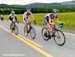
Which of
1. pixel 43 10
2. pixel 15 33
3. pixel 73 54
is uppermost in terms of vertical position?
pixel 73 54

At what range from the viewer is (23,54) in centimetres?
1431

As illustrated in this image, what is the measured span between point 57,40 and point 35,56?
4.64 metres

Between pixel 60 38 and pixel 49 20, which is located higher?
pixel 49 20

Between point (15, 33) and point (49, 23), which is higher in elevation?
point (49, 23)

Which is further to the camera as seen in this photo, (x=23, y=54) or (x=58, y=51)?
(x=58, y=51)

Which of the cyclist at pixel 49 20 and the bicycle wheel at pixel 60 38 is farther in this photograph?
the cyclist at pixel 49 20

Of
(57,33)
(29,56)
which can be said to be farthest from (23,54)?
(57,33)

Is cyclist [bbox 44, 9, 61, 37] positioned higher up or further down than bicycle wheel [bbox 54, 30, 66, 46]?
higher up

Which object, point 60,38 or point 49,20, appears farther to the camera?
point 49,20

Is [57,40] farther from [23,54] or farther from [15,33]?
[15,33]

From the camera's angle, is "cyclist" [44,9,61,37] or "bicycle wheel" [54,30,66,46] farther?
"cyclist" [44,9,61,37]

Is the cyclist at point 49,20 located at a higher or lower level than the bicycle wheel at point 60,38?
higher

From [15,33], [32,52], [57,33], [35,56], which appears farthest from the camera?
[15,33]

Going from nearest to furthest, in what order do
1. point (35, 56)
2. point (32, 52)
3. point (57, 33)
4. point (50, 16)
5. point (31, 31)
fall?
point (35, 56) → point (32, 52) → point (57, 33) → point (50, 16) → point (31, 31)
